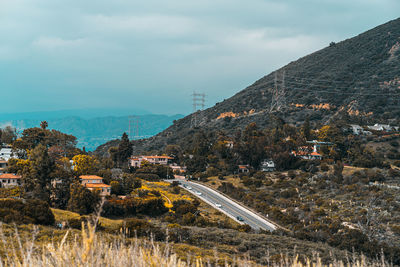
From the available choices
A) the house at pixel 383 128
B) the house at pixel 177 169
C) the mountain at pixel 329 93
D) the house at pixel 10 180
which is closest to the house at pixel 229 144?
the house at pixel 177 169

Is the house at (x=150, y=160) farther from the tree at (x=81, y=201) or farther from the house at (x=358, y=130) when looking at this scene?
the house at (x=358, y=130)

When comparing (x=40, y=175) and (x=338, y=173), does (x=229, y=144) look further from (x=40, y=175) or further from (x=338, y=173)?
(x=40, y=175)

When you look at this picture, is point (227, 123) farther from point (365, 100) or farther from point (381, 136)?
point (381, 136)

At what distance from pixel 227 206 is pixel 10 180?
2376 cm

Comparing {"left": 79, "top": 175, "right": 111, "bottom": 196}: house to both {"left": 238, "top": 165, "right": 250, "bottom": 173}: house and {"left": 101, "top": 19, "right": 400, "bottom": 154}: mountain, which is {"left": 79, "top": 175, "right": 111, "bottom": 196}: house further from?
{"left": 101, "top": 19, "right": 400, "bottom": 154}: mountain

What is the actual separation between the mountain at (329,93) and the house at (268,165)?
89.6 feet

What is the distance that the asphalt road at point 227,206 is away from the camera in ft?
135

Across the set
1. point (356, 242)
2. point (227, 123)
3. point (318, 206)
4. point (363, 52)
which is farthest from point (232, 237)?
point (363, 52)

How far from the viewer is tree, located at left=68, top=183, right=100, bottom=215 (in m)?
35.0

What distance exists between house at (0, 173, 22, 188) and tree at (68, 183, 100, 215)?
9.33 m

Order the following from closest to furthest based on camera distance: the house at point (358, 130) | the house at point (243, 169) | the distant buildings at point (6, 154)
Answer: the distant buildings at point (6, 154) → the house at point (243, 169) → the house at point (358, 130)

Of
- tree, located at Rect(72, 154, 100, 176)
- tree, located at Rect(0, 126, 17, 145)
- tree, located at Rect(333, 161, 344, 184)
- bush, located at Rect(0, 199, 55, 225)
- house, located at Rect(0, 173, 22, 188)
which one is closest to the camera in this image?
bush, located at Rect(0, 199, 55, 225)

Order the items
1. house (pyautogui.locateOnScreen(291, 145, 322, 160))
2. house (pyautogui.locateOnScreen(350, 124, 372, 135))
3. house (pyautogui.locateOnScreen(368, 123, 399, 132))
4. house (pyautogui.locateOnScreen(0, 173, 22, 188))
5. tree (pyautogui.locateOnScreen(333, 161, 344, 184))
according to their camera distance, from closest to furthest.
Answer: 1. house (pyautogui.locateOnScreen(0, 173, 22, 188))
2. tree (pyautogui.locateOnScreen(333, 161, 344, 184))
3. house (pyautogui.locateOnScreen(291, 145, 322, 160))
4. house (pyautogui.locateOnScreen(350, 124, 372, 135))
5. house (pyautogui.locateOnScreen(368, 123, 399, 132))

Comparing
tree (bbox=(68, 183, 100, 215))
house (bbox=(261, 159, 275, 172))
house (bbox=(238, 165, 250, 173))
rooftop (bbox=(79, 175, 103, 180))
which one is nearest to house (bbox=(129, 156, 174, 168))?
house (bbox=(238, 165, 250, 173))
